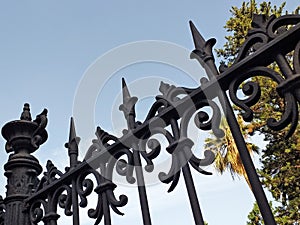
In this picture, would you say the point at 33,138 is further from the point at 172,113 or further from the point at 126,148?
the point at 172,113

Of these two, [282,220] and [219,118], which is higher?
[282,220]

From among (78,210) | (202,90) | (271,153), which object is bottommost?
(78,210)

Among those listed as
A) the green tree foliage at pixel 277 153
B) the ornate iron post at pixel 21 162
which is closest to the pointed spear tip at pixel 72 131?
the ornate iron post at pixel 21 162

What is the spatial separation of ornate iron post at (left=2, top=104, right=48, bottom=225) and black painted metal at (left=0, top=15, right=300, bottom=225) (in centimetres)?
1

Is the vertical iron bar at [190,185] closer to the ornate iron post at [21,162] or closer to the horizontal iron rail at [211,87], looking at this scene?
the horizontal iron rail at [211,87]

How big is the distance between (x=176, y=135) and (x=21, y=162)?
4.46ft

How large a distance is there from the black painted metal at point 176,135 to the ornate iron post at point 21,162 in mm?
10

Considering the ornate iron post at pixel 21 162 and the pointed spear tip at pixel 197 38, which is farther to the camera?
the ornate iron post at pixel 21 162

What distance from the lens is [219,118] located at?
4.54ft

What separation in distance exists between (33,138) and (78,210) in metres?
0.87

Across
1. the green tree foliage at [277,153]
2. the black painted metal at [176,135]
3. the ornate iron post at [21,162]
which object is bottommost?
the black painted metal at [176,135]

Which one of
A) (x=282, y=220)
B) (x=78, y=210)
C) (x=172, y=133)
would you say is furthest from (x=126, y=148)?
(x=282, y=220)

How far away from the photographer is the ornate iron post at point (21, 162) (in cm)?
221

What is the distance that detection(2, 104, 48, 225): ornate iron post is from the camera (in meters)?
2.21
